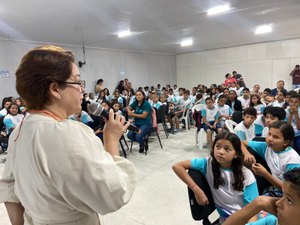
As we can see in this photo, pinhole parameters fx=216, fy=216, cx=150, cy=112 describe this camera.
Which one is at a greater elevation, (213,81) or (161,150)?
(213,81)

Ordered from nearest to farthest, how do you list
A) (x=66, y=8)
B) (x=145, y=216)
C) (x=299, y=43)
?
(x=145, y=216) < (x=66, y=8) < (x=299, y=43)

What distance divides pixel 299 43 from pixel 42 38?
10081 millimetres

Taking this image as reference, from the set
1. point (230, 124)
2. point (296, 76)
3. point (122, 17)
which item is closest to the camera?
point (230, 124)

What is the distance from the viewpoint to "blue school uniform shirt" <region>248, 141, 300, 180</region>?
1561 mm

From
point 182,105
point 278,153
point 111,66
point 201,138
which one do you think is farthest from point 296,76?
point 278,153

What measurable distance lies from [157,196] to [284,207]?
1845mm

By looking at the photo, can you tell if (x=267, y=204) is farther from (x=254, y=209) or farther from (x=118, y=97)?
(x=118, y=97)

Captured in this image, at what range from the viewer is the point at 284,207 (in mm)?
818

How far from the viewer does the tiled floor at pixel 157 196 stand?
209 cm

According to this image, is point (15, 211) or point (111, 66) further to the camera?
point (111, 66)

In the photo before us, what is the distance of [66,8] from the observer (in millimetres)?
3832

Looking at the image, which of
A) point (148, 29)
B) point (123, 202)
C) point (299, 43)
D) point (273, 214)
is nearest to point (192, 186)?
point (273, 214)

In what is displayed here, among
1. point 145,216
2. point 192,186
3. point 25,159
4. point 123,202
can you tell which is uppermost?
point 25,159

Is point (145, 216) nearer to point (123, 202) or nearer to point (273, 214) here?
point (273, 214)
